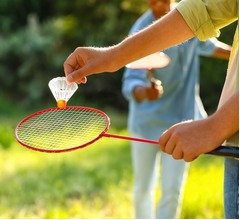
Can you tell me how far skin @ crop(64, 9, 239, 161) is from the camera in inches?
58.5

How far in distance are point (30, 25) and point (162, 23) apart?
7.36 metres

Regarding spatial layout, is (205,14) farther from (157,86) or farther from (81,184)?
(81,184)

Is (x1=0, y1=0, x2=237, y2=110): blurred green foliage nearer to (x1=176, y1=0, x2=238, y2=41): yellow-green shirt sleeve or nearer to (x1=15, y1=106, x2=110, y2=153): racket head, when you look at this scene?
(x1=15, y1=106, x2=110, y2=153): racket head

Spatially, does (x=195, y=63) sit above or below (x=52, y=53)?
above

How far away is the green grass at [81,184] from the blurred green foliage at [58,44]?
245cm

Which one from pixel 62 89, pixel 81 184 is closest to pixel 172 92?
pixel 81 184

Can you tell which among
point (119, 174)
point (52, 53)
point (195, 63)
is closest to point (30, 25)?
point (52, 53)

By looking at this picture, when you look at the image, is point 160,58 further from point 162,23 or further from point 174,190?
point 162,23

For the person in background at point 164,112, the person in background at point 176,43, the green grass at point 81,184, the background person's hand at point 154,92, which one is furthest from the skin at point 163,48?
→ the green grass at point 81,184

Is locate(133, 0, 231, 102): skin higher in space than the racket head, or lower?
lower

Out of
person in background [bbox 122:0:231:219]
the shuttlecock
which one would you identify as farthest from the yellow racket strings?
person in background [bbox 122:0:231:219]

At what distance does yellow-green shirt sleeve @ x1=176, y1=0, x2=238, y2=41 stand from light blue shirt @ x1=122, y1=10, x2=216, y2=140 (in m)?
1.85

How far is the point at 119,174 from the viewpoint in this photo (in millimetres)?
5199

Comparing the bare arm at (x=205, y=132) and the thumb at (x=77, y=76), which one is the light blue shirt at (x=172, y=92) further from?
the bare arm at (x=205, y=132)
